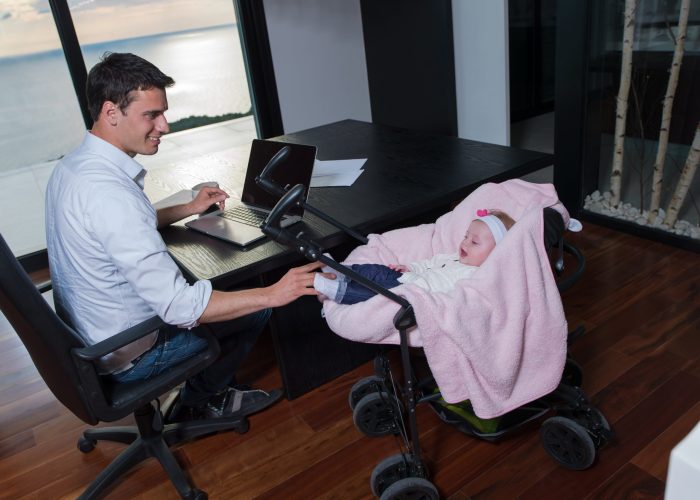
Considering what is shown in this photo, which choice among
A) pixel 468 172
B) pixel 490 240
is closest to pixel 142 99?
pixel 490 240

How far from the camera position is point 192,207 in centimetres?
206

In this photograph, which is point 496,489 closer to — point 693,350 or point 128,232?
point 693,350

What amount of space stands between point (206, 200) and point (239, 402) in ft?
2.49

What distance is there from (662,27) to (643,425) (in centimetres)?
190

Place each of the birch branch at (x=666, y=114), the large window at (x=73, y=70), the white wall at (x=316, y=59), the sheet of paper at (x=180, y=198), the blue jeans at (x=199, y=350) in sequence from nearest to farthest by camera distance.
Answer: the blue jeans at (x=199, y=350)
the sheet of paper at (x=180, y=198)
the birch branch at (x=666, y=114)
the large window at (x=73, y=70)
the white wall at (x=316, y=59)

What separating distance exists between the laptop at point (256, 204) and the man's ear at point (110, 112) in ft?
1.57

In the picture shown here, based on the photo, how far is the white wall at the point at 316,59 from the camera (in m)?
4.25

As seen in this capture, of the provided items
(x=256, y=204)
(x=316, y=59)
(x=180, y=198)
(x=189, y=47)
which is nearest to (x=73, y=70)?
(x=189, y=47)

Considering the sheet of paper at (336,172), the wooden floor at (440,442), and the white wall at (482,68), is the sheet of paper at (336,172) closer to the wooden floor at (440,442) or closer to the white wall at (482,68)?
the wooden floor at (440,442)

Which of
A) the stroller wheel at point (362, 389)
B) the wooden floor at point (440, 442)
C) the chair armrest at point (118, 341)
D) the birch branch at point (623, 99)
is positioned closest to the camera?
the chair armrest at point (118, 341)

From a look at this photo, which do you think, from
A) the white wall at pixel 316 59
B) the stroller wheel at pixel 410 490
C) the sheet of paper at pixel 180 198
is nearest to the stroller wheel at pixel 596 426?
the stroller wheel at pixel 410 490

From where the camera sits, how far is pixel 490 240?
1639 mm

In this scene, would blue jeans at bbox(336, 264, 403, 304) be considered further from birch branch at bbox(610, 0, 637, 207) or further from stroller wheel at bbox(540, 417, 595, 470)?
birch branch at bbox(610, 0, 637, 207)

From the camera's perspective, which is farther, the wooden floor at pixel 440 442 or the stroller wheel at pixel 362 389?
the stroller wheel at pixel 362 389
